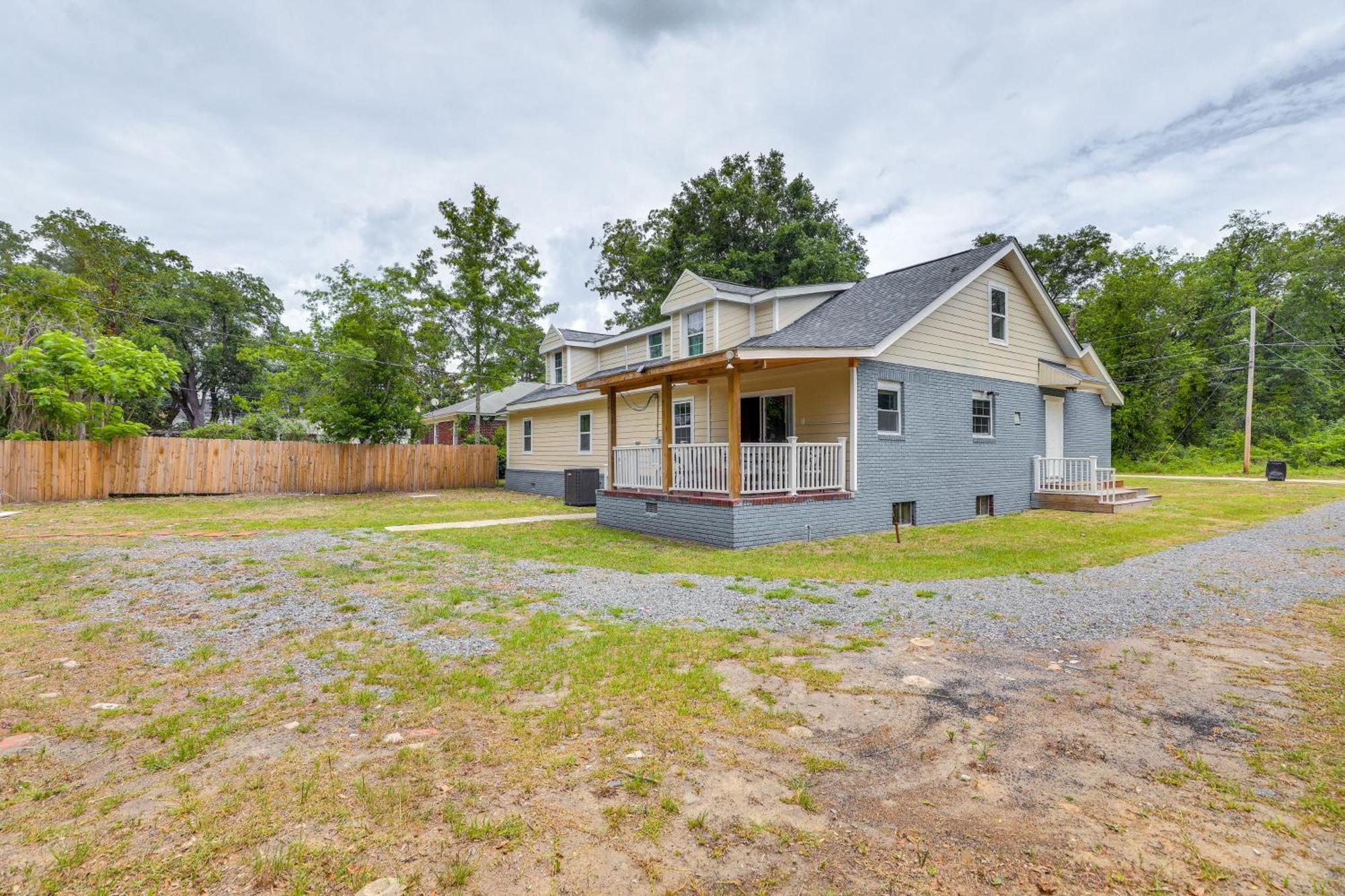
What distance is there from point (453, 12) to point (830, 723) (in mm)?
14335

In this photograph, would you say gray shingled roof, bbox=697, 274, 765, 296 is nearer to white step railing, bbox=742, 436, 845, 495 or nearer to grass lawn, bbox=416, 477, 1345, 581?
white step railing, bbox=742, 436, 845, 495

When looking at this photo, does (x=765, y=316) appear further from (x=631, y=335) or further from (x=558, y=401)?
(x=558, y=401)

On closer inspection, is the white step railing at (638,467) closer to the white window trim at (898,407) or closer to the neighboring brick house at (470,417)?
the white window trim at (898,407)

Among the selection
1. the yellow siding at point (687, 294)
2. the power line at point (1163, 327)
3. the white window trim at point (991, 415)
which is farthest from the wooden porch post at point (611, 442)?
the power line at point (1163, 327)

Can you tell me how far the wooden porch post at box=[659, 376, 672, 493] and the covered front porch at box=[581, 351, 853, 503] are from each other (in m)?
0.02

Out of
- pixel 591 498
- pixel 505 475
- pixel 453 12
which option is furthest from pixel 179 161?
pixel 591 498

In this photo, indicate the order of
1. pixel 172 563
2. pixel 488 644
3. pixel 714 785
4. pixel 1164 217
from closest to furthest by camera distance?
pixel 714 785
pixel 488 644
pixel 172 563
pixel 1164 217

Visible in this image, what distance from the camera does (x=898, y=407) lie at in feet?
39.3

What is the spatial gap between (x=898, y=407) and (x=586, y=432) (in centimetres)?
1021

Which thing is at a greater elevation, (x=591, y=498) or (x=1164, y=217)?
(x=1164, y=217)

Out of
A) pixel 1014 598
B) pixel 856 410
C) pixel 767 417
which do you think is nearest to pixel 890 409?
pixel 856 410

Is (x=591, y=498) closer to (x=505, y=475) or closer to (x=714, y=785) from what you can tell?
(x=505, y=475)

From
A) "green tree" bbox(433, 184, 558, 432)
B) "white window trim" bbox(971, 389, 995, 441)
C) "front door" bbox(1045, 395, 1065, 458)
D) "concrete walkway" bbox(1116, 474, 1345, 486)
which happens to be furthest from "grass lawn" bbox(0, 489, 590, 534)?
"concrete walkway" bbox(1116, 474, 1345, 486)

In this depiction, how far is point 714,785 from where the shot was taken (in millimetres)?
2590
